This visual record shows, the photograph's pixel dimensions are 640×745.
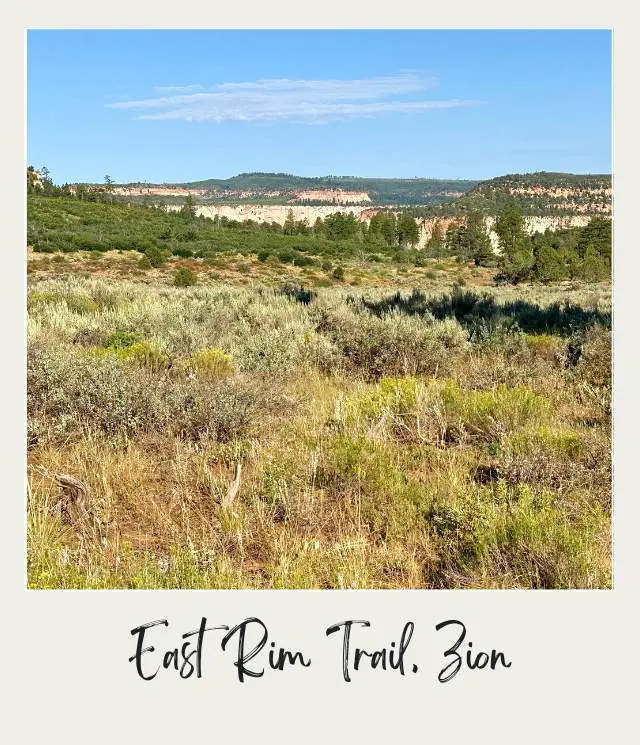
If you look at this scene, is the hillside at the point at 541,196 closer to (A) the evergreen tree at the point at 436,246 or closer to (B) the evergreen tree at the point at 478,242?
(A) the evergreen tree at the point at 436,246

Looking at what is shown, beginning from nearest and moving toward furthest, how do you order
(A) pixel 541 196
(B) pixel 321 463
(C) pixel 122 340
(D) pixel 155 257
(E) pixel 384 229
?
(B) pixel 321 463, (C) pixel 122 340, (D) pixel 155 257, (E) pixel 384 229, (A) pixel 541 196

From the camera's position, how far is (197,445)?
4.97 meters

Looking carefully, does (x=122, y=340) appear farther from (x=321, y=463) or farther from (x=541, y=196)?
(x=541, y=196)

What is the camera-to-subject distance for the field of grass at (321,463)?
3475 millimetres

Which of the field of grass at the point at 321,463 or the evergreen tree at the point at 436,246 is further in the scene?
the evergreen tree at the point at 436,246

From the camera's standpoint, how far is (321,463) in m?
4.51

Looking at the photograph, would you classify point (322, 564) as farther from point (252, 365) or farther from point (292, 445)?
point (252, 365)

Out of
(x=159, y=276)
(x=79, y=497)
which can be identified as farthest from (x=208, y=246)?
(x=79, y=497)

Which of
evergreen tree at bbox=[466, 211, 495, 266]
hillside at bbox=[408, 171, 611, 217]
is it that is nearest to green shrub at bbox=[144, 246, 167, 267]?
evergreen tree at bbox=[466, 211, 495, 266]

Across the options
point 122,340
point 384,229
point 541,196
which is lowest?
point 122,340

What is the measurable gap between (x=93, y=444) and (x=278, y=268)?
1420 inches

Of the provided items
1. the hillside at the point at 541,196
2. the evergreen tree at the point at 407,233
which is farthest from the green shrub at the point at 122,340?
the hillside at the point at 541,196

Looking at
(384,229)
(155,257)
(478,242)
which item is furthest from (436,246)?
(155,257)

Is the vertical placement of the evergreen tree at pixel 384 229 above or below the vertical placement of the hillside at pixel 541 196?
below
